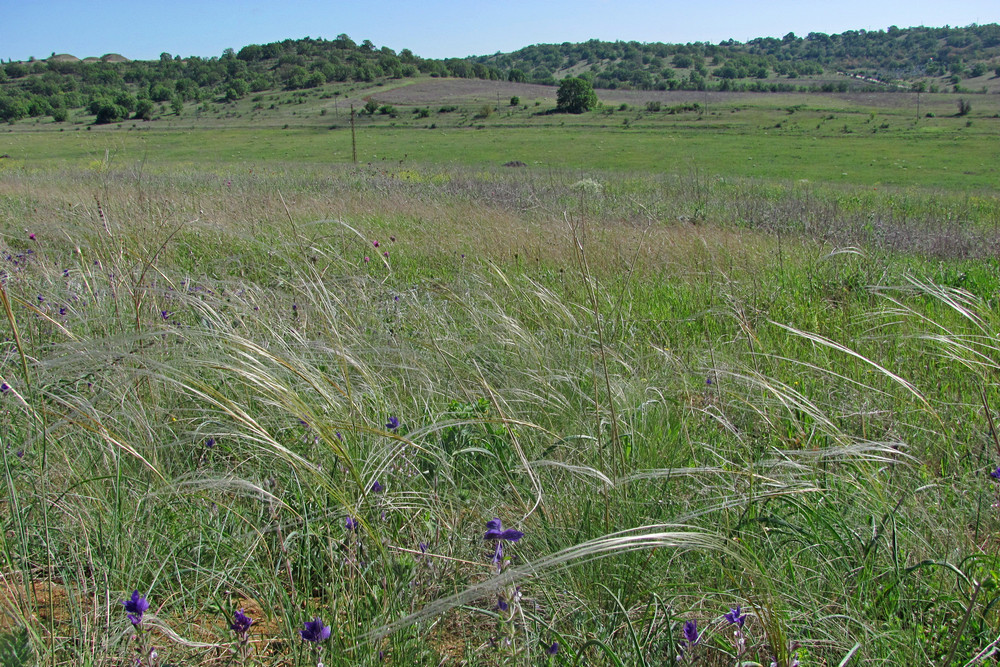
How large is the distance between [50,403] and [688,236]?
5560mm

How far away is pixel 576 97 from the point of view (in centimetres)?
8731

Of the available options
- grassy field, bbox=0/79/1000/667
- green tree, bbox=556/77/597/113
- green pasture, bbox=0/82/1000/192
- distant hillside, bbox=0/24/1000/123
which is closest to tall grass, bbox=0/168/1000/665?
grassy field, bbox=0/79/1000/667

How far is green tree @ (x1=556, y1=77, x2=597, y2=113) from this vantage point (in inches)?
3406

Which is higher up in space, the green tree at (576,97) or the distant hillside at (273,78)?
the distant hillside at (273,78)


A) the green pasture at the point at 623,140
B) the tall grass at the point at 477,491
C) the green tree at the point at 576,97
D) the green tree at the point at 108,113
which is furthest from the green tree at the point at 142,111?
the tall grass at the point at 477,491

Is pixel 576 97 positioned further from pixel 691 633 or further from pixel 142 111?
pixel 691 633

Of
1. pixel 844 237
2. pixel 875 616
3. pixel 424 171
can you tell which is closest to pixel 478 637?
pixel 875 616

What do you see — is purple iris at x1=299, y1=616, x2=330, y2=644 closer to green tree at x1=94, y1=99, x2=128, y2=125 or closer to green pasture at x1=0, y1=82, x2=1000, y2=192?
green pasture at x1=0, y1=82, x2=1000, y2=192

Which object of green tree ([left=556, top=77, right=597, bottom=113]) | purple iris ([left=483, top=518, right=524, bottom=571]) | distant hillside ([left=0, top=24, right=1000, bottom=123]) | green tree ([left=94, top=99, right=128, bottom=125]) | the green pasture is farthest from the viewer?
distant hillside ([left=0, top=24, right=1000, bottom=123])

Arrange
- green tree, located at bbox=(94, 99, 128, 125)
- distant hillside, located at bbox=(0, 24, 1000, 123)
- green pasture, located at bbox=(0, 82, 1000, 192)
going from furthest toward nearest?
distant hillside, located at bbox=(0, 24, 1000, 123) → green tree, located at bbox=(94, 99, 128, 125) → green pasture, located at bbox=(0, 82, 1000, 192)

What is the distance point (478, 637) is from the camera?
5.30 ft

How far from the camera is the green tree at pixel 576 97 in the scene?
284ft

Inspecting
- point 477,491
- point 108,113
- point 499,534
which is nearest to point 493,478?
point 477,491

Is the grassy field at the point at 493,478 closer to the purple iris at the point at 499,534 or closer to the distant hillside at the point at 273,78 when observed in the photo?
the purple iris at the point at 499,534
